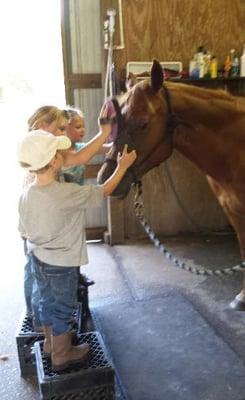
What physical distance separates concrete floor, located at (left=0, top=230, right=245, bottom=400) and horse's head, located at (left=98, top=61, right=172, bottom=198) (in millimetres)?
1002

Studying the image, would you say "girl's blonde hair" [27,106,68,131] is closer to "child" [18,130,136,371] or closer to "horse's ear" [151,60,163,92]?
"child" [18,130,136,371]

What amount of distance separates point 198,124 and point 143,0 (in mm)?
1808

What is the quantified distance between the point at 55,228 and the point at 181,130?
0.80 m

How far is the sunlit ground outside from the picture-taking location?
11.0ft

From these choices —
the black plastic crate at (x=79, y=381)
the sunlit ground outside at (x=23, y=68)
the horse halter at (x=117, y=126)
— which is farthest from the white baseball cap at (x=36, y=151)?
the sunlit ground outside at (x=23, y=68)

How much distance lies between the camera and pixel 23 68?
4039 mm

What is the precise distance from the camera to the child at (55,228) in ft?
4.77

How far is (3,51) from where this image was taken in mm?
3838

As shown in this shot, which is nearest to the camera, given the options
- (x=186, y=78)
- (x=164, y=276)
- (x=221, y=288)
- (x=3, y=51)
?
(x=221, y=288)

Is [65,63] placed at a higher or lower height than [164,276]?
higher

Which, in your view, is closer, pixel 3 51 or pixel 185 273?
pixel 185 273

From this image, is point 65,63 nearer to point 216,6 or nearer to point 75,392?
point 216,6

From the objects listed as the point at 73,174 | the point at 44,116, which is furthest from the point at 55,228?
the point at 44,116

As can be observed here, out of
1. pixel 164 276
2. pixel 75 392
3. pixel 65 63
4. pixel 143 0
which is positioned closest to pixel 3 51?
pixel 65 63
